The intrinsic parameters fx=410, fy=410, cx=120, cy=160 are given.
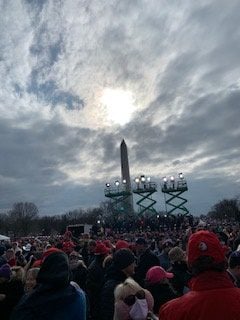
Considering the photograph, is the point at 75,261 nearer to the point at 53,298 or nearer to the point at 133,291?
the point at 133,291

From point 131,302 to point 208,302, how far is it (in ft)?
Result: 5.64

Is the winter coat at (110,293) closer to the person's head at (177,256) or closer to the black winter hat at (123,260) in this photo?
the black winter hat at (123,260)

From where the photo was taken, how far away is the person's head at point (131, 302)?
393 cm

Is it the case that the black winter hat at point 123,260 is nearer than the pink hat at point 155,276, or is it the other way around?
the black winter hat at point 123,260

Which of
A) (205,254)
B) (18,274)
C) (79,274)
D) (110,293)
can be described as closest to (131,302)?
(110,293)

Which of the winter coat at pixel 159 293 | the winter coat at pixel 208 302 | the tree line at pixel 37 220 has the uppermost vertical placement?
the tree line at pixel 37 220

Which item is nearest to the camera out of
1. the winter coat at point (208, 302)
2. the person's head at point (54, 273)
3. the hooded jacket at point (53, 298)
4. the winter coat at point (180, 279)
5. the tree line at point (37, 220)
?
the winter coat at point (208, 302)

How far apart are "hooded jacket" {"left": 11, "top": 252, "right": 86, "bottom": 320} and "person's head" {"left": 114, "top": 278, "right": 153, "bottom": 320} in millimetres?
533

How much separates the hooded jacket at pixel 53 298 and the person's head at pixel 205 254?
1284 millimetres

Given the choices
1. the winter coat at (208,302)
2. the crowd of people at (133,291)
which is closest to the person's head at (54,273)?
the crowd of people at (133,291)

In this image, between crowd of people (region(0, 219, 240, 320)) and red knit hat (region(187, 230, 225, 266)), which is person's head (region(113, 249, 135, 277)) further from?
red knit hat (region(187, 230, 225, 266))

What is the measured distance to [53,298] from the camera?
3.33m

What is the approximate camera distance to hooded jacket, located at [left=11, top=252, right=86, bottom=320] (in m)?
3.28

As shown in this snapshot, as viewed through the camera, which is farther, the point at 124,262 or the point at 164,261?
the point at 164,261
